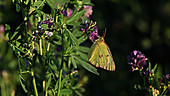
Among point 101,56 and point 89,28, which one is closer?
point 89,28

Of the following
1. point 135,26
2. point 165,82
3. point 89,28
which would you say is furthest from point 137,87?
point 135,26

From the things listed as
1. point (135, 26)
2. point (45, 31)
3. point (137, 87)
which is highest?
point (45, 31)

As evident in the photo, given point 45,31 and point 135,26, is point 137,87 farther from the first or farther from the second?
point 135,26

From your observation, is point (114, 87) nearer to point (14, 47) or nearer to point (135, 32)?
point (135, 32)

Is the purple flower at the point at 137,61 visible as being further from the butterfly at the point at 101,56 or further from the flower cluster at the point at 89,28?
the flower cluster at the point at 89,28

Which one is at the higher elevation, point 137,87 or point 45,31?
point 45,31

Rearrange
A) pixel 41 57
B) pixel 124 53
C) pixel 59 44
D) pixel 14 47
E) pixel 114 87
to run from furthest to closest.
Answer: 1. pixel 124 53
2. pixel 114 87
3. pixel 59 44
4. pixel 41 57
5. pixel 14 47

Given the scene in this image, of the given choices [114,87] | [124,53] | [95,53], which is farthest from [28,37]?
[124,53]

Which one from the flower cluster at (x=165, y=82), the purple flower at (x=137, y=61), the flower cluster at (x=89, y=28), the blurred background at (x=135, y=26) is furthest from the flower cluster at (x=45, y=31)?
the blurred background at (x=135, y=26)
